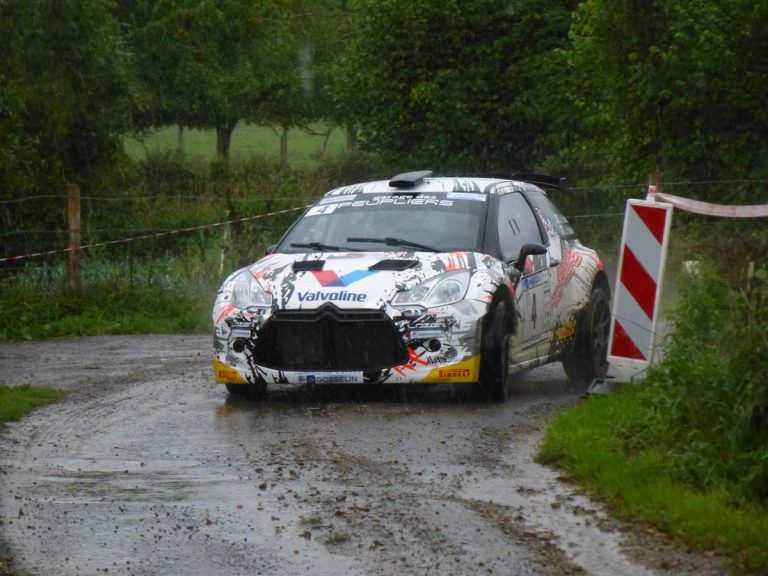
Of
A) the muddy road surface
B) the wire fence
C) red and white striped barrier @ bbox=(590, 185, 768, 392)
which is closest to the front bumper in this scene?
the muddy road surface

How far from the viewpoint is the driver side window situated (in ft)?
37.2

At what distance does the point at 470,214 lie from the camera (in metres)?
11.4

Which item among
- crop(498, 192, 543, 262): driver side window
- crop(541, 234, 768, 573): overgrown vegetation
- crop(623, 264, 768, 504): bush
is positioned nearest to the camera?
crop(541, 234, 768, 573): overgrown vegetation

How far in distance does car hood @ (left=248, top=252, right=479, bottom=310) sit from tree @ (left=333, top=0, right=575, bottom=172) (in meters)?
20.3

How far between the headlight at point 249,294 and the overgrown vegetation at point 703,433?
7.75ft

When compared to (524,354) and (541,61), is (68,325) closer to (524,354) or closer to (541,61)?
(524,354)

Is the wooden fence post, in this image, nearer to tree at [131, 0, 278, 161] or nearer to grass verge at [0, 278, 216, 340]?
grass verge at [0, 278, 216, 340]

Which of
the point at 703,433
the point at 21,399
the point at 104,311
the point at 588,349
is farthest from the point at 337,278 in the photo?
the point at 104,311

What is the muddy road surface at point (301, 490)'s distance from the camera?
20.1 ft

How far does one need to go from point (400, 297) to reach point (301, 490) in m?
2.94

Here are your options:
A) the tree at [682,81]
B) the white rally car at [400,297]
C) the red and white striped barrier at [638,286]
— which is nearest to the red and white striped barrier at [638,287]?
the red and white striped barrier at [638,286]

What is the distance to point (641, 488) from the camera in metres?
7.07

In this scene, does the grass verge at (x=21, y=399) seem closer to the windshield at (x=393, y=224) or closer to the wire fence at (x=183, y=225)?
the windshield at (x=393, y=224)

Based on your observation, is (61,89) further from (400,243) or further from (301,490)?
(301,490)
